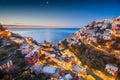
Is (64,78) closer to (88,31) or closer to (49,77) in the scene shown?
(49,77)

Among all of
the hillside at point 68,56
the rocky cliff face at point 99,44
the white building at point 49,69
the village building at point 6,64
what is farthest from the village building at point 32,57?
the rocky cliff face at point 99,44

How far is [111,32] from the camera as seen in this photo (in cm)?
11388

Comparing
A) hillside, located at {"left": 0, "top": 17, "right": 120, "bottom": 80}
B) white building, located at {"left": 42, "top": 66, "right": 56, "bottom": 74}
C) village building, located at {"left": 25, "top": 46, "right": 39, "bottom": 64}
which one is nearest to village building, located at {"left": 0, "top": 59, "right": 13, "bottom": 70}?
hillside, located at {"left": 0, "top": 17, "right": 120, "bottom": 80}

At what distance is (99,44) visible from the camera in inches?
4419

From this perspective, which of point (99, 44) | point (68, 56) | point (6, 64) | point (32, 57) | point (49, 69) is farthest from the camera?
point (99, 44)

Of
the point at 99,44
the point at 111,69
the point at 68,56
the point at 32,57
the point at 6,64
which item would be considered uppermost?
the point at 32,57

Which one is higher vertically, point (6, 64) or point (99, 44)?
point (6, 64)

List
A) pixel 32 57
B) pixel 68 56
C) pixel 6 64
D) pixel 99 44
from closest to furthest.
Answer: pixel 6 64
pixel 32 57
pixel 68 56
pixel 99 44

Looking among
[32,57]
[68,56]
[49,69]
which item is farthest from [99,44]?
[49,69]

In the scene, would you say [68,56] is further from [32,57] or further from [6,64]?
[6,64]

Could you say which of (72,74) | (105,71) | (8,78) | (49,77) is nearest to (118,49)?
(105,71)

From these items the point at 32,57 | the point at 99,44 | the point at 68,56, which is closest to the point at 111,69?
the point at 68,56

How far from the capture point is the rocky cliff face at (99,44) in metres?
92.9

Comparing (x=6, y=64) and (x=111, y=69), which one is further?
(x=111, y=69)
